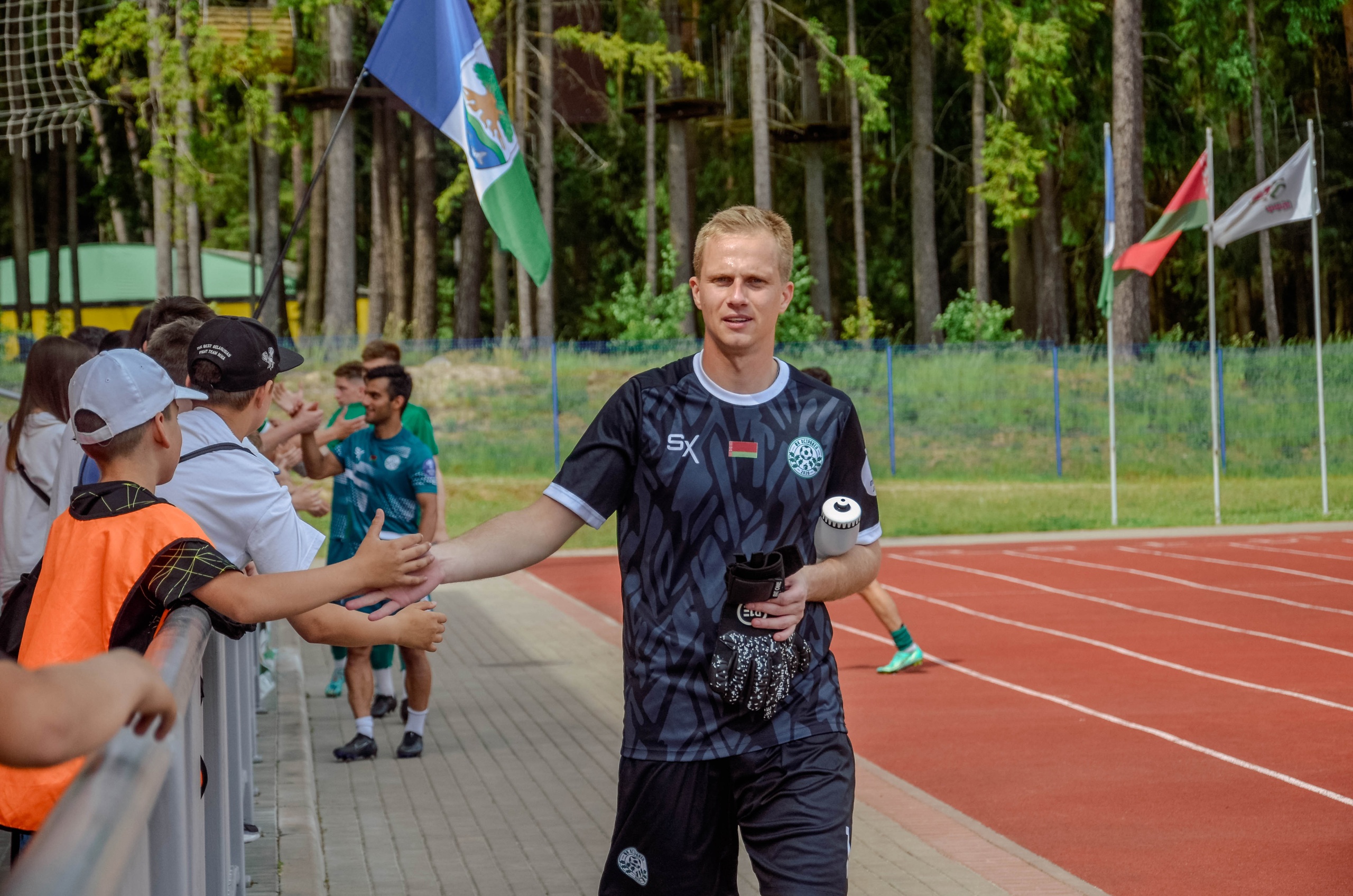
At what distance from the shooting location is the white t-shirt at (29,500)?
6.04 meters

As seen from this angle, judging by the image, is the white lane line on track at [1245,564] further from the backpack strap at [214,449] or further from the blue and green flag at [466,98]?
the backpack strap at [214,449]

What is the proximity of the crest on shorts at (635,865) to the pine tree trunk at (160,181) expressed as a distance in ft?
85.4

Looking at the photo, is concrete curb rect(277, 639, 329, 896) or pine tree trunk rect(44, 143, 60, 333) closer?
concrete curb rect(277, 639, 329, 896)

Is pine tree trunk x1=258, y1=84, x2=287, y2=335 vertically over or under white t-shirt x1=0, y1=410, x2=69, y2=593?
over

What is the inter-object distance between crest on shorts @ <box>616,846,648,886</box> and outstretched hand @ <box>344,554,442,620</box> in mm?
768

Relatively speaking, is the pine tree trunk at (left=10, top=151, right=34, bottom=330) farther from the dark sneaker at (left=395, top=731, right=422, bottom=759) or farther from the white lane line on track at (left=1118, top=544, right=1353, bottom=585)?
the dark sneaker at (left=395, top=731, right=422, bottom=759)

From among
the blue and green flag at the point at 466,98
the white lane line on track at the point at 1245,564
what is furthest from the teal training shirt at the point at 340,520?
the white lane line on track at the point at 1245,564

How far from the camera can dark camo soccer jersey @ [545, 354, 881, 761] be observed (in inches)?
148

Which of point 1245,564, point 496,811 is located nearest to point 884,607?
point 496,811

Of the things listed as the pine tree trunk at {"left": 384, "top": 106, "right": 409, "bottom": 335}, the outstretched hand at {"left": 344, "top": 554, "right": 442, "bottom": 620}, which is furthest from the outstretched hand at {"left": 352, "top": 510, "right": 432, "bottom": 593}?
the pine tree trunk at {"left": 384, "top": 106, "right": 409, "bottom": 335}

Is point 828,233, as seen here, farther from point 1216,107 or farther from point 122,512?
point 122,512

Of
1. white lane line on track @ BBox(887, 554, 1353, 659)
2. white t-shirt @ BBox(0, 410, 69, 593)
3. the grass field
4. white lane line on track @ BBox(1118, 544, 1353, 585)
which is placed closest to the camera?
white t-shirt @ BBox(0, 410, 69, 593)

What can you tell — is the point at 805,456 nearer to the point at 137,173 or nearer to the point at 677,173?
the point at 677,173

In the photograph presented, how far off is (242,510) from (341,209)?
92.4ft
